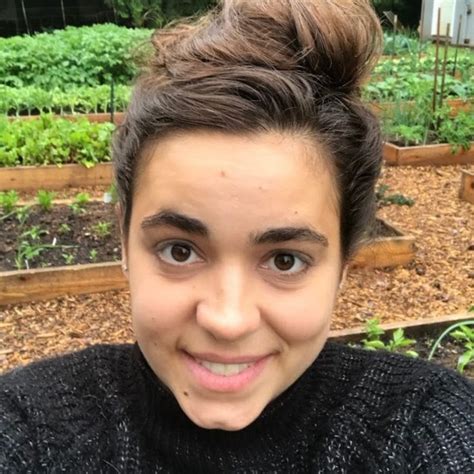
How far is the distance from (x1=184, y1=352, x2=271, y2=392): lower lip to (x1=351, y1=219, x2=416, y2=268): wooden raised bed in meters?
3.41

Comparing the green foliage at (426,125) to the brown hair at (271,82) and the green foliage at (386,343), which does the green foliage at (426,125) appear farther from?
the brown hair at (271,82)

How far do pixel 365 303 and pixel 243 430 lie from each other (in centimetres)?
284

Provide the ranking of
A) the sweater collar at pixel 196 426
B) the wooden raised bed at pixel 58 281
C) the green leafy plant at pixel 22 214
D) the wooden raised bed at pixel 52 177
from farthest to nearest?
the wooden raised bed at pixel 52 177 → the green leafy plant at pixel 22 214 → the wooden raised bed at pixel 58 281 → the sweater collar at pixel 196 426

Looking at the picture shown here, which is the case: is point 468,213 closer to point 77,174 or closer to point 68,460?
point 77,174

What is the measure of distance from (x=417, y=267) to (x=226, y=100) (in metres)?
3.69

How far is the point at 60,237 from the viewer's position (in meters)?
4.76

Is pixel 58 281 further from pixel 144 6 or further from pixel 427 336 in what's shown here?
pixel 144 6

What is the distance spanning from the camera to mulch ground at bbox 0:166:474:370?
3715mm

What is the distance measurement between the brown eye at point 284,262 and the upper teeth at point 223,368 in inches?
7.0

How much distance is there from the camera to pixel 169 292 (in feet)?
3.99

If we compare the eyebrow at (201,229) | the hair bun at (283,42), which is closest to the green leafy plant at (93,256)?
the hair bun at (283,42)

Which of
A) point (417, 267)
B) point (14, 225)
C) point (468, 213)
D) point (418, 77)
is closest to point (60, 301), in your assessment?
point (14, 225)

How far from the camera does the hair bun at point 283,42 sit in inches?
50.9

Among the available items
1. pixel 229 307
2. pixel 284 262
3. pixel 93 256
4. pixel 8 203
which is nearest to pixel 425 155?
pixel 93 256
